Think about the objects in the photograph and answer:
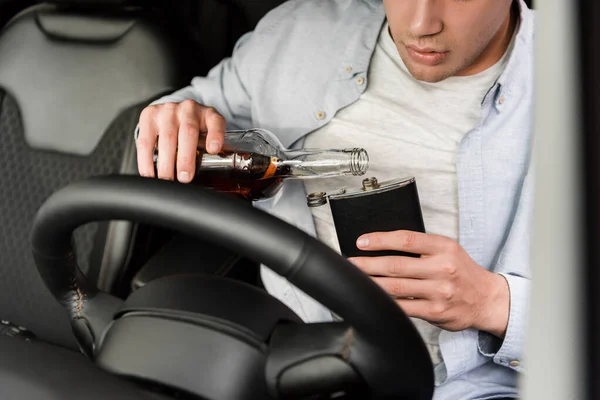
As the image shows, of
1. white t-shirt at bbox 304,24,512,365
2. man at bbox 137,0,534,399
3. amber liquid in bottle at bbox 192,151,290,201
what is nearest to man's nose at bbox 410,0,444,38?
man at bbox 137,0,534,399

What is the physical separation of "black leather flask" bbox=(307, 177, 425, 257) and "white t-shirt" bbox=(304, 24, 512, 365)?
0.21 meters

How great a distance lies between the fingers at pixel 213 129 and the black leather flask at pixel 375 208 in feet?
0.48

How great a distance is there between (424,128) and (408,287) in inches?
13.0

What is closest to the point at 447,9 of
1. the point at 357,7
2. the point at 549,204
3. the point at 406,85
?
the point at 406,85

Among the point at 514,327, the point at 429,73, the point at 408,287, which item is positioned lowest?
the point at 514,327

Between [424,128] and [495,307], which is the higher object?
[424,128]

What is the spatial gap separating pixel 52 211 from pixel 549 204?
43cm

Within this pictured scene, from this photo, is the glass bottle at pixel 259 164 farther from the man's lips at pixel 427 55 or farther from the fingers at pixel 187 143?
the man's lips at pixel 427 55

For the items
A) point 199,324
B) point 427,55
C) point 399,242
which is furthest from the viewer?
point 427,55

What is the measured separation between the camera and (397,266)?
1.05m

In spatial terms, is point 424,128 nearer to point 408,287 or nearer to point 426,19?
point 426,19

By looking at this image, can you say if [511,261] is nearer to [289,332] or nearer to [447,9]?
[447,9]

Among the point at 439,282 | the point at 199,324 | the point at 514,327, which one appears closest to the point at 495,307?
the point at 514,327

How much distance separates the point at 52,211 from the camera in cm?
69
